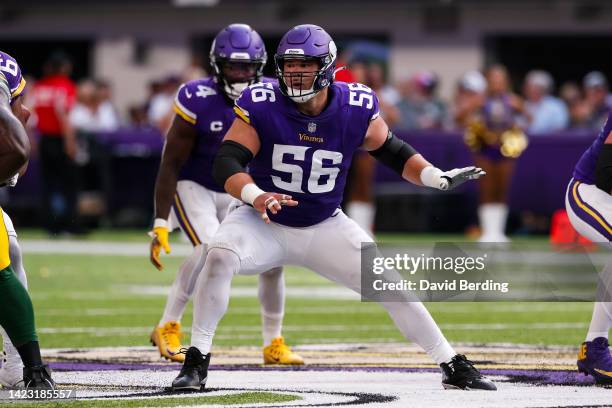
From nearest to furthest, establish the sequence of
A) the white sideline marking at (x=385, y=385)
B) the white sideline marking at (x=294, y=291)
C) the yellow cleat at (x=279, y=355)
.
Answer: the white sideline marking at (x=385, y=385), the yellow cleat at (x=279, y=355), the white sideline marking at (x=294, y=291)

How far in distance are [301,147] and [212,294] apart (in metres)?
0.82

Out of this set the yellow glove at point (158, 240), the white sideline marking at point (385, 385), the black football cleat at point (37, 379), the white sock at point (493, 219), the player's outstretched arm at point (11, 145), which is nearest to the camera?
the player's outstretched arm at point (11, 145)

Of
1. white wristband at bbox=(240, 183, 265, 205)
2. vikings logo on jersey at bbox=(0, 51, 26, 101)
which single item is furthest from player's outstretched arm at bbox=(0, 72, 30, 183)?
white wristband at bbox=(240, 183, 265, 205)

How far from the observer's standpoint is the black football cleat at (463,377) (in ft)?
21.6

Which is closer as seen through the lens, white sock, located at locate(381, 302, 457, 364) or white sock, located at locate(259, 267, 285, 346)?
white sock, located at locate(381, 302, 457, 364)

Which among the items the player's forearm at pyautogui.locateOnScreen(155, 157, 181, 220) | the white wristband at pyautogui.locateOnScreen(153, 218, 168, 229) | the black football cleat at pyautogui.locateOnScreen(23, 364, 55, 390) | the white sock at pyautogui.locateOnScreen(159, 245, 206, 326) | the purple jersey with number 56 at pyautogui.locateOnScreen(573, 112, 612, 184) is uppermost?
the purple jersey with number 56 at pyautogui.locateOnScreen(573, 112, 612, 184)

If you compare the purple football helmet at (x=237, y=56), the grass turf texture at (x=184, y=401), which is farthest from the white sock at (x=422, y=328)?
the purple football helmet at (x=237, y=56)

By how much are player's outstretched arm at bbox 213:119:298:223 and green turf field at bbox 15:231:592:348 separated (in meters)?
2.20

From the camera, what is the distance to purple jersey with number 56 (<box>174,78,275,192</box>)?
8062mm

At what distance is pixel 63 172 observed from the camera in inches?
698

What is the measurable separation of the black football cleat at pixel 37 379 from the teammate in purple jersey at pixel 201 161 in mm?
1559

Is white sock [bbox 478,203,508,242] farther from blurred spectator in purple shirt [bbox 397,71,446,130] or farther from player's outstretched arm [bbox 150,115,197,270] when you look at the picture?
player's outstretched arm [bbox 150,115,197,270]

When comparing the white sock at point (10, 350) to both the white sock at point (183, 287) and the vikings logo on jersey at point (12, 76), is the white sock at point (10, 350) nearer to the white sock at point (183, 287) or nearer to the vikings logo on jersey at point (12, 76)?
the vikings logo on jersey at point (12, 76)

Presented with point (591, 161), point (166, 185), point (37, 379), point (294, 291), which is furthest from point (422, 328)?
point (294, 291)
